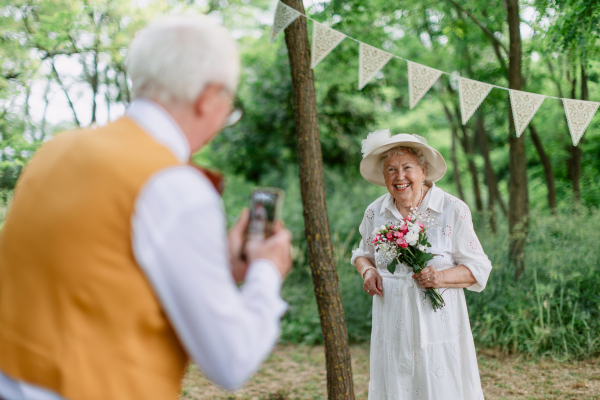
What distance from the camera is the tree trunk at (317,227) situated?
3125 mm

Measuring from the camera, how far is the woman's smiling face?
286 cm

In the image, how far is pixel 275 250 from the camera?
1.17 m

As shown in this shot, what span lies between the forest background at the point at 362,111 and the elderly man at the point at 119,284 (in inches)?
163

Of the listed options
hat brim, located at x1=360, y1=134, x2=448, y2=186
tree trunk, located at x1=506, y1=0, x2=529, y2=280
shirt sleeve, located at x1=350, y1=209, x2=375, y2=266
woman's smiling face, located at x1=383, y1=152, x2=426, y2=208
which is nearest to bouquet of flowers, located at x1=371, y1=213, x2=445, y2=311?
woman's smiling face, located at x1=383, y1=152, x2=426, y2=208

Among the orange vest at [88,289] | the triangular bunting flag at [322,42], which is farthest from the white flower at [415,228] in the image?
the orange vest at [88,289]

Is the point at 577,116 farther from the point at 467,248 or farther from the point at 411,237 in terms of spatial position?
the point at 411,237

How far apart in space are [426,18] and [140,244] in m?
9.01

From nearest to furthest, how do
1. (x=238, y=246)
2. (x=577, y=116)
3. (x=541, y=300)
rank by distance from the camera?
1. (x=238, y=246)
2. (x=577, y=116)
3. (x=541, y=300)

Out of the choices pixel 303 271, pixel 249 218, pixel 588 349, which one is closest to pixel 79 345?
pixel 249 218

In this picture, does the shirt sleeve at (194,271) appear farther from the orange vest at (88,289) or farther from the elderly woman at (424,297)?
the elderly woman at (424,297)

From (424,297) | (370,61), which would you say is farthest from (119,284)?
A: (370,61)

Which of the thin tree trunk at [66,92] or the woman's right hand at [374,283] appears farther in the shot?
the thin tree trunk at [66,92]

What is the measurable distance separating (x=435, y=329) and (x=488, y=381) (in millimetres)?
2586

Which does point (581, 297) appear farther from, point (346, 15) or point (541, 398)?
point (346, 15)
